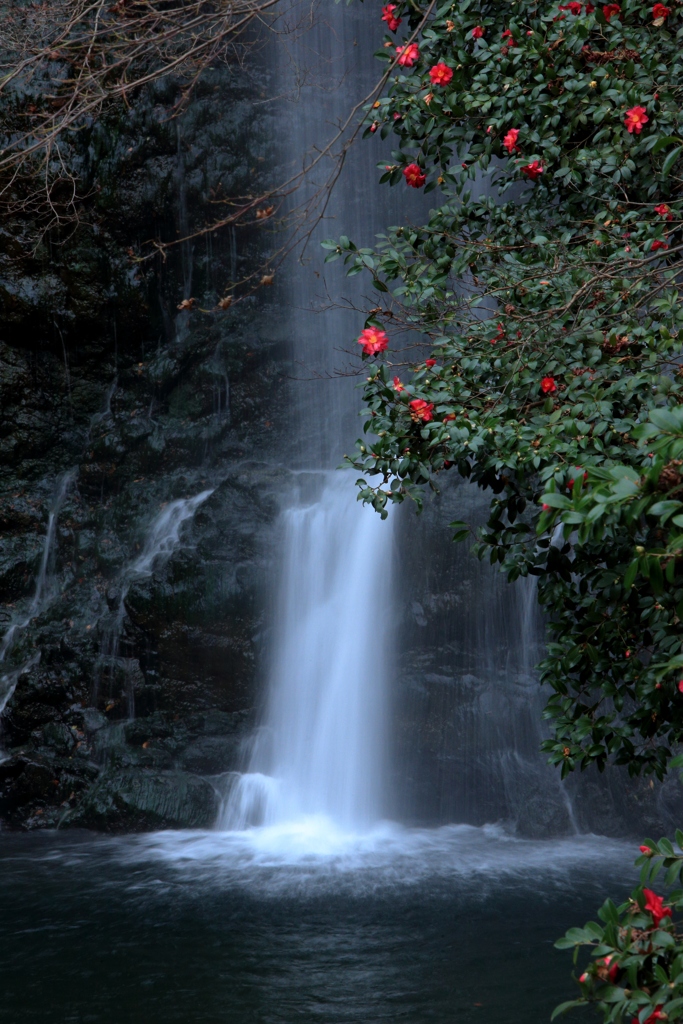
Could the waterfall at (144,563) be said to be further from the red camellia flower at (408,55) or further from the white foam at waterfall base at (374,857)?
the red camellia flower at (408,55)

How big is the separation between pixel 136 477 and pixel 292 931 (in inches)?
254

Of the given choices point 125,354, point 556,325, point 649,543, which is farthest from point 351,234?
point 649,543

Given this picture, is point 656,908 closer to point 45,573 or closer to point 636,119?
point 636,119

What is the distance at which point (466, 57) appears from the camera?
3.90m

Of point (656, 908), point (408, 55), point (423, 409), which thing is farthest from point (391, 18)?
point (656, 908)

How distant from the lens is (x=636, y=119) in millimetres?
3486

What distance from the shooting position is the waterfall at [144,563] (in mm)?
8945

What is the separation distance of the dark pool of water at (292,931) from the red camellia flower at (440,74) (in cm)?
438

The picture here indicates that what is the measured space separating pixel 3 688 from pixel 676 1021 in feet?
26.7

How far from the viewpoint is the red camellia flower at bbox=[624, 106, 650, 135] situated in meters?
3.48

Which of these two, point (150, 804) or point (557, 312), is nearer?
point (557, 312)

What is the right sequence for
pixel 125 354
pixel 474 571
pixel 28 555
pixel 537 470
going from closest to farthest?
pixel 537 470 < pixel 474 571 < pixel 28 555 < pixel 125 354

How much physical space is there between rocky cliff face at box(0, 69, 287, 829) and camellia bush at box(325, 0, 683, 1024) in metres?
5.57

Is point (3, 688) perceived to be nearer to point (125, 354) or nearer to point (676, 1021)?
point (125, 354)
